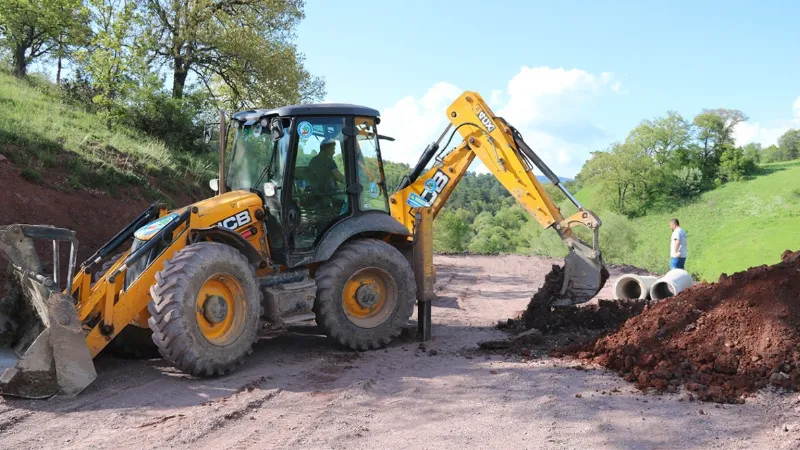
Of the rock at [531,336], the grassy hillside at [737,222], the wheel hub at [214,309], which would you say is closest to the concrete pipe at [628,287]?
the rock at [531,336]

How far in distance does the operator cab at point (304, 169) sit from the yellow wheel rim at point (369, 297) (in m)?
0.63

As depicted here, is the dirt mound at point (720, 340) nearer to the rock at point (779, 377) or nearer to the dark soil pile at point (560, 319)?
the rock at point (779, 377)

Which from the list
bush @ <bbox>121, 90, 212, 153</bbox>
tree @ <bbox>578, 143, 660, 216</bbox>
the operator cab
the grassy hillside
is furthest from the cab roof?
tree @ <bbox>578, 143, 660, 216</bbox>

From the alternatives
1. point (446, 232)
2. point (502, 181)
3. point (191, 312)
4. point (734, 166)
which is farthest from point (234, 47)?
point (734, 166)

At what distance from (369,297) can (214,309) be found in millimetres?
1916

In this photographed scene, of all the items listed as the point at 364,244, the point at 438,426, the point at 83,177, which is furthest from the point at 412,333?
the point at 83,177

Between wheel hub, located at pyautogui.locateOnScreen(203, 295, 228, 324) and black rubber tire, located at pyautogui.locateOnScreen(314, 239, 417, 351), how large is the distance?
3.92 ft

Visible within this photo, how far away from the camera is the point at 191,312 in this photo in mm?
5930

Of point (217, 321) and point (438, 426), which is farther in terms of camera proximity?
point (217, 321)

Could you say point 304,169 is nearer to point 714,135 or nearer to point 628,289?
point 628,289

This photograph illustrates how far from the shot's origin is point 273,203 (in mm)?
7117

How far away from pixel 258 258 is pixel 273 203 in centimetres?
63

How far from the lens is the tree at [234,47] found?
67.3 ft

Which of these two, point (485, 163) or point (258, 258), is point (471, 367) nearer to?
point (258, 258)
